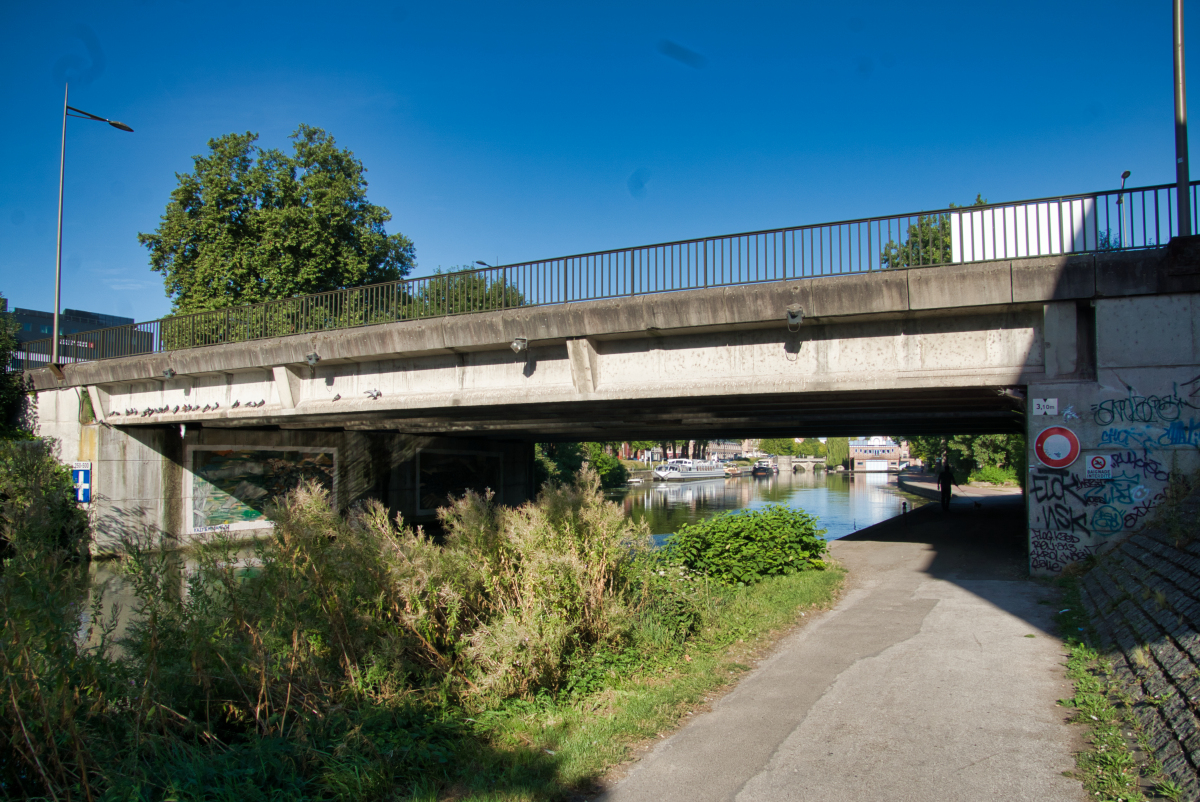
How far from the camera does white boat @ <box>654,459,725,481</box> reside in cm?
7441

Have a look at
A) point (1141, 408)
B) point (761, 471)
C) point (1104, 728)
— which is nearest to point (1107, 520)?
point (1141, 408)

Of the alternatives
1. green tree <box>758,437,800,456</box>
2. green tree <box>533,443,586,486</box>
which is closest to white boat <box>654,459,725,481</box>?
green tree <box>533,443,586,486</box>

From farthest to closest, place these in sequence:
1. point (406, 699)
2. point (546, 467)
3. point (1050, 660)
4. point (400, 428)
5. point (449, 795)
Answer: point (546, 467)
point (400, 428)
point (1050, 660)
point (406, 699)
point (449, 795)

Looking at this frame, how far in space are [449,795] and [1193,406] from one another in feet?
35.1

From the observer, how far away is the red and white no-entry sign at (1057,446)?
10.6 metres

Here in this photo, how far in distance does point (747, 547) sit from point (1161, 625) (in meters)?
6.01

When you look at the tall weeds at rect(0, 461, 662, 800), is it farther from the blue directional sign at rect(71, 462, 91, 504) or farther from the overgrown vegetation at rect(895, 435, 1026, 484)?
the overgrown vegetation at rect(895, 435, 1026, 484)

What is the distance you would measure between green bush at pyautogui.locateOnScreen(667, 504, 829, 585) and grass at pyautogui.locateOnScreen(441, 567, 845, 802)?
2.50 metres

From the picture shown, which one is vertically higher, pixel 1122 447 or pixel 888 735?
pixel 1122 447

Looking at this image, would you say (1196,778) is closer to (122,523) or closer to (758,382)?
(758,382)

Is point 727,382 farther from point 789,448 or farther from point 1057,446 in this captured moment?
point 789,448

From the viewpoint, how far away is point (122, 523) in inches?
816

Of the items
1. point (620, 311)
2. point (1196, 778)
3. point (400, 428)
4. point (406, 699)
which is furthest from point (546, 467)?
point (1196, 778)

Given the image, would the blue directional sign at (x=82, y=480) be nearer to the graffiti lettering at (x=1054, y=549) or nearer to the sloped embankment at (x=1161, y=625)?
the graffiti lettering at (x=1054, y=549)
